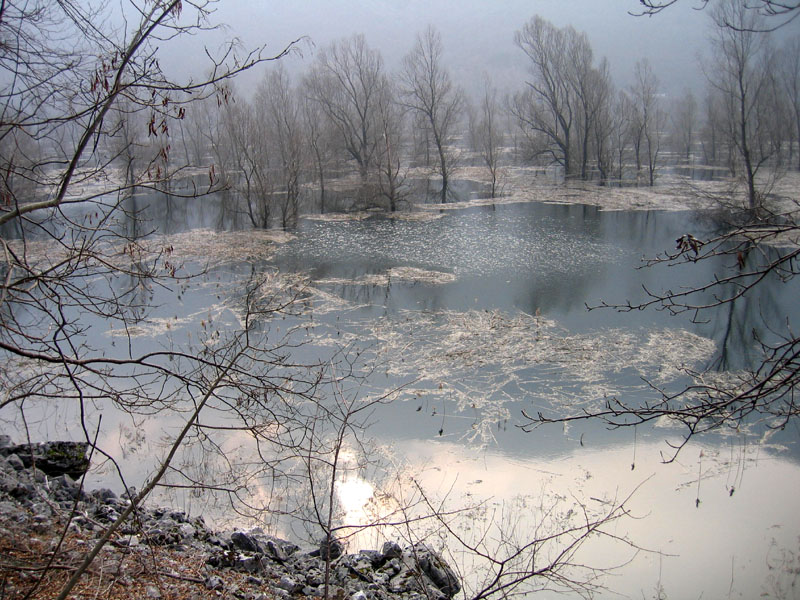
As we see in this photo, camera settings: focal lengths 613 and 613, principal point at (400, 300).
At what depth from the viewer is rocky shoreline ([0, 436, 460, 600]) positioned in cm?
343

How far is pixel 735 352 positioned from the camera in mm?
7969

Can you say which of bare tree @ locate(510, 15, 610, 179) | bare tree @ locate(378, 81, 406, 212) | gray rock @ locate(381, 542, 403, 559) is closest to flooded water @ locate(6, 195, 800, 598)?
gray rock @ locate(381, 542, 403, 559)

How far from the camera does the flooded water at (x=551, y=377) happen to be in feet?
15.7

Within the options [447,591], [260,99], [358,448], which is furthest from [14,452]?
[260,99]

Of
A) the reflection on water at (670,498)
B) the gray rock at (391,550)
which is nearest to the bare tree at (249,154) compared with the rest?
the reflection on water at (670,498)

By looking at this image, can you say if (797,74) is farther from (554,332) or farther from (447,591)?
(447,591)

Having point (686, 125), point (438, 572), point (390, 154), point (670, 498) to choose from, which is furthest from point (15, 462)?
point (686, 125)

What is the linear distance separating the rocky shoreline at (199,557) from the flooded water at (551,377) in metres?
0.54

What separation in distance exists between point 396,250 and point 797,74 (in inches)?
872

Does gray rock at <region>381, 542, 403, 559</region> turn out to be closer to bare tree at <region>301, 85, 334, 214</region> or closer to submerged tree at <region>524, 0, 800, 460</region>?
submerged tree at <region>524, 0, 800, 460</region>

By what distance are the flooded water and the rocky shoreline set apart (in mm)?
537

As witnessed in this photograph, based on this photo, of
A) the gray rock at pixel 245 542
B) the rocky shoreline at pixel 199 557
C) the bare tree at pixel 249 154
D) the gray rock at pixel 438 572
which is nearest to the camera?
the rocky shoreline at pixel 199 557

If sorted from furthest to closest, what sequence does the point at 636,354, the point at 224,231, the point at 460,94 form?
the point at 460,94, the point at 224,231, the point at 636,354

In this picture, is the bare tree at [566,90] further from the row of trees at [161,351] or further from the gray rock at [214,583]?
the gray rock at [214,583]
